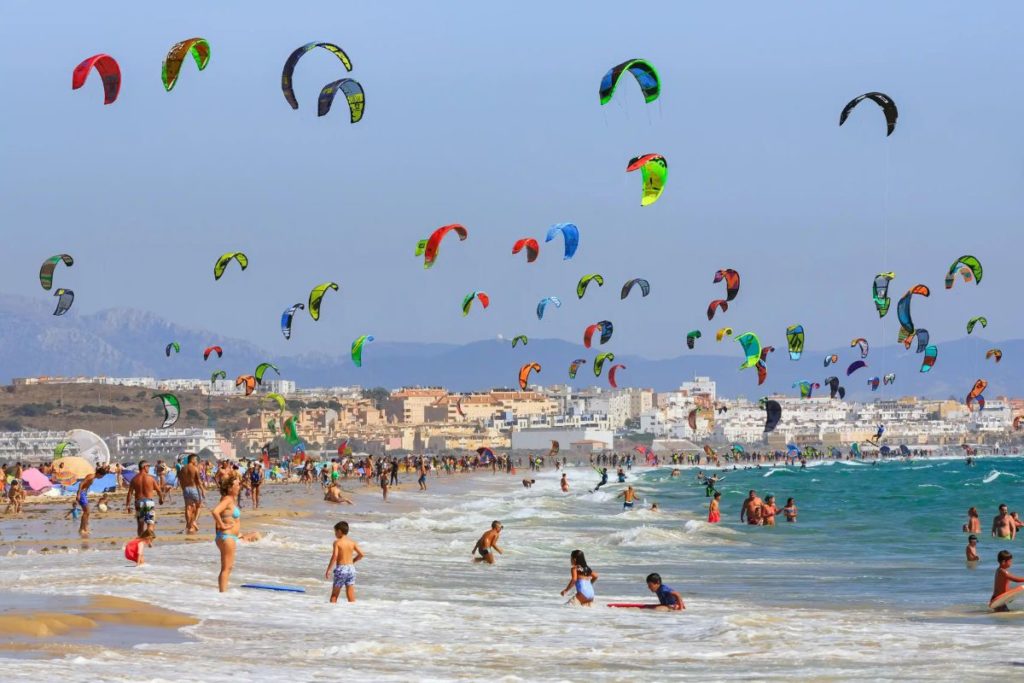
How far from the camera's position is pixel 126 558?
16.1m

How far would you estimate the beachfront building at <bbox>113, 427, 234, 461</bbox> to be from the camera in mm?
101500

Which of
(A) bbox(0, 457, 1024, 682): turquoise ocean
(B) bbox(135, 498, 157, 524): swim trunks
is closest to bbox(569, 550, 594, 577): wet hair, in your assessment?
(A) bbox(0, 457, 1024, 682): turquoise ocean

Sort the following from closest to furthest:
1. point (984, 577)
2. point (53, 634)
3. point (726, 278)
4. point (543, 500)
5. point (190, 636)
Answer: point (53, 634) → point (190, 636) → point (984, 577) → point (726, 278) → point (543, 500)

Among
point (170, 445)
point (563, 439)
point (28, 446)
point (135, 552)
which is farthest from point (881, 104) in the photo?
point (563, 439)

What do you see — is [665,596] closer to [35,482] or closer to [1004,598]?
[1004,598]

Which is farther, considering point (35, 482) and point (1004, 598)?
point (35, 482)

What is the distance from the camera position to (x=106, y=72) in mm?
23359

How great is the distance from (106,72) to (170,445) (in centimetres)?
8564

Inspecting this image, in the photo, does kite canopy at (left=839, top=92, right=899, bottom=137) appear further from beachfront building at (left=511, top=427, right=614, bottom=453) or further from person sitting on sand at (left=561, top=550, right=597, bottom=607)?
beachfront building at (left=511, top=427, right=614, bottom=453)

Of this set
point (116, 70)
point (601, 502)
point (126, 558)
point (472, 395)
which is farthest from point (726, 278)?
point (472, 395)

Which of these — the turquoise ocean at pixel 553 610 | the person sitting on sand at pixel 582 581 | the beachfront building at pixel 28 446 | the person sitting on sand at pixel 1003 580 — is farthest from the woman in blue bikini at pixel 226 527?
the beachfront building at pixel 28 446

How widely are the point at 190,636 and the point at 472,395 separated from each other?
170439 mm

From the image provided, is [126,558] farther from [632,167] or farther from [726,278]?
[726,278]

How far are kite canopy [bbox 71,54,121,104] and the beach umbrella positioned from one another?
578 inches
